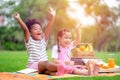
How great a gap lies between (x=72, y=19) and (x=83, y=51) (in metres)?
0.31

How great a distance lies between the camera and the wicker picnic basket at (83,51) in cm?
460

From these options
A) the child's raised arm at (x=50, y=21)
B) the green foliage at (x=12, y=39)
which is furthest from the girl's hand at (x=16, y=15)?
the child's raised arm at (x=50, y=21)

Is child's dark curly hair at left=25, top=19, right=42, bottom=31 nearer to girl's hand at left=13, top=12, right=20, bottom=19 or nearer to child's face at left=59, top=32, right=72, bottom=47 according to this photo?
girl's hand at left=13, top=12, right=20, bottom=19

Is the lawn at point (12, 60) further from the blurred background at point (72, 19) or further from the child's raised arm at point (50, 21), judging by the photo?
the child's raised arm at point (50, 21)

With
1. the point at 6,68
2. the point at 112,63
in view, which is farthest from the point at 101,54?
the point at 6,68

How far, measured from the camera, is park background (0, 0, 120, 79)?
4.43 metres

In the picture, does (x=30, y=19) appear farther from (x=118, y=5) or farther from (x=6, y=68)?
(x=118, y=5)

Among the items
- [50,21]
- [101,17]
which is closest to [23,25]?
[50,21]

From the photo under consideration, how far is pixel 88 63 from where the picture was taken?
438 centimetres

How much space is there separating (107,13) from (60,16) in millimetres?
482

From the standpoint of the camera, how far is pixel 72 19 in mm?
4602

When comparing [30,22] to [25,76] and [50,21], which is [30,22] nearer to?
[50,21]

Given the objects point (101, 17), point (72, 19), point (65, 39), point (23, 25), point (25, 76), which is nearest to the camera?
point (25, 76)

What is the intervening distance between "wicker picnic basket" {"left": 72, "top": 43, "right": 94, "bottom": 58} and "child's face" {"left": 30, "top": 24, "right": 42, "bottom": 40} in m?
0.37
